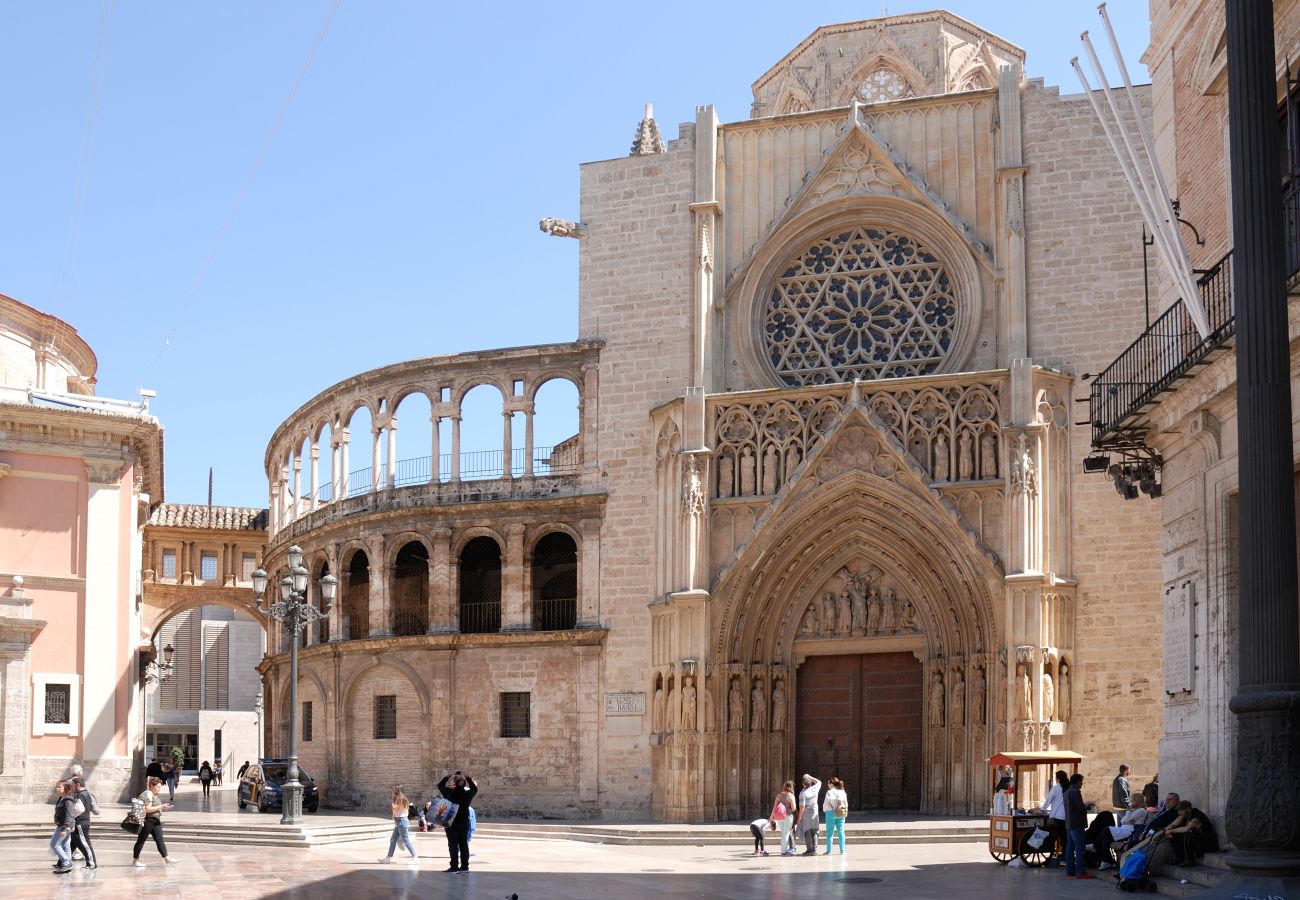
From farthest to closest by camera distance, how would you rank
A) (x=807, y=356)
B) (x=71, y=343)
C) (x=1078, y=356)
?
(x=71, y=343), (x=807, y=356), (x=1078, y=356)

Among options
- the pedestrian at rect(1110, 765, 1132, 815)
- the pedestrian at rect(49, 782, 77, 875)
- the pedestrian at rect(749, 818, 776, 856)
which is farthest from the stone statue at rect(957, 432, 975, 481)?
the pedestrian at rect(49, 782, 77, 875)

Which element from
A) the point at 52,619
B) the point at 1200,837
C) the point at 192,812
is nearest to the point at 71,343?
the point at 52,619

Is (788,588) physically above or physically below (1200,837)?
above

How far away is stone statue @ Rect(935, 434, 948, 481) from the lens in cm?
3119

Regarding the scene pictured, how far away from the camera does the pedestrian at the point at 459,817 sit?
70.6 feet

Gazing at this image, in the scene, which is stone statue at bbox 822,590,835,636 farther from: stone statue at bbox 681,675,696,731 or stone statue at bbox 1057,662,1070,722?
stone statue at bbox 1057,662,1070,722

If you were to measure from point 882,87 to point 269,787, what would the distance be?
22.2m

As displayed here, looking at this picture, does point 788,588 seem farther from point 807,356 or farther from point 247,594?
point 247,594

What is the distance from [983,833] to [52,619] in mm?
20690

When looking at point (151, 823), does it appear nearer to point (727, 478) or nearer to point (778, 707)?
point (778, 707)

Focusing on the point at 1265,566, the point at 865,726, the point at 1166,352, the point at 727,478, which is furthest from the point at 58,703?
the point at 1265,566

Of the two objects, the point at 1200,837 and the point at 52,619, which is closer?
the point at 1200,837

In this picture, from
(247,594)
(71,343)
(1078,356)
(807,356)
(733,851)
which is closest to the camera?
(733,851)

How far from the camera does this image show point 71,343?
41.0 metres
